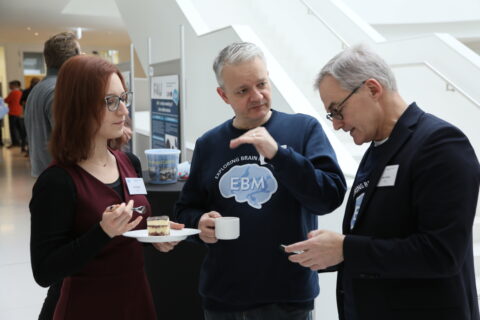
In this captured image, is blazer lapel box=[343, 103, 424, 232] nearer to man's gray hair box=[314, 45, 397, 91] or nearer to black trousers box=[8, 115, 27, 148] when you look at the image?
man's gray hair box=[314, 45, 397, 91]

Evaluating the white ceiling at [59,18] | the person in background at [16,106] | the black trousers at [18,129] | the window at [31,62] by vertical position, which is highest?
the white ceiling at [59,18]

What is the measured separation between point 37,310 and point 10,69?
15649 mm

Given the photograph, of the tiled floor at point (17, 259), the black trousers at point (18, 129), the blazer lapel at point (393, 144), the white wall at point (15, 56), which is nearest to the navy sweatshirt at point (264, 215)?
the blazer lapel at point (393, 144)

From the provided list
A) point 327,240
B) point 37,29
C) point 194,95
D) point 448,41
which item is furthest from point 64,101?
point 37,29

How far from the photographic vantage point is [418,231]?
4.35 ft

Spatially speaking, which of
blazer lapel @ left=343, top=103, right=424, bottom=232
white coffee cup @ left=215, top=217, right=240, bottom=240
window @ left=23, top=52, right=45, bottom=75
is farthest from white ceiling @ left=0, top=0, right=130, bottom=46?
blazer lapel @ left=343, top=103, right=424, bottom=232

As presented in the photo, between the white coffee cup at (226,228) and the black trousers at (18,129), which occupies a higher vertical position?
the white coffee cup at (226,228)

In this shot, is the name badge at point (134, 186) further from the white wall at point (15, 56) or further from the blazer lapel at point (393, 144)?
the white wall at point (15, 56)

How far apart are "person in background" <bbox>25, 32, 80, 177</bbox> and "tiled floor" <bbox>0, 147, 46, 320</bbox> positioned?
122 cm

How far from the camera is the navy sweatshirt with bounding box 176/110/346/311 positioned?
1.70 m

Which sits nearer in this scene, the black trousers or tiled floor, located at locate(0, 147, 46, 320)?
tiled floor, located at locate(0, 147, 46, 320)

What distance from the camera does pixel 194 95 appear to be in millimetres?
5246

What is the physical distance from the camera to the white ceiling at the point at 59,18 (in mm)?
11094

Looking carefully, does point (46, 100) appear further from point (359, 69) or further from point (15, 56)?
point (15, 56)
